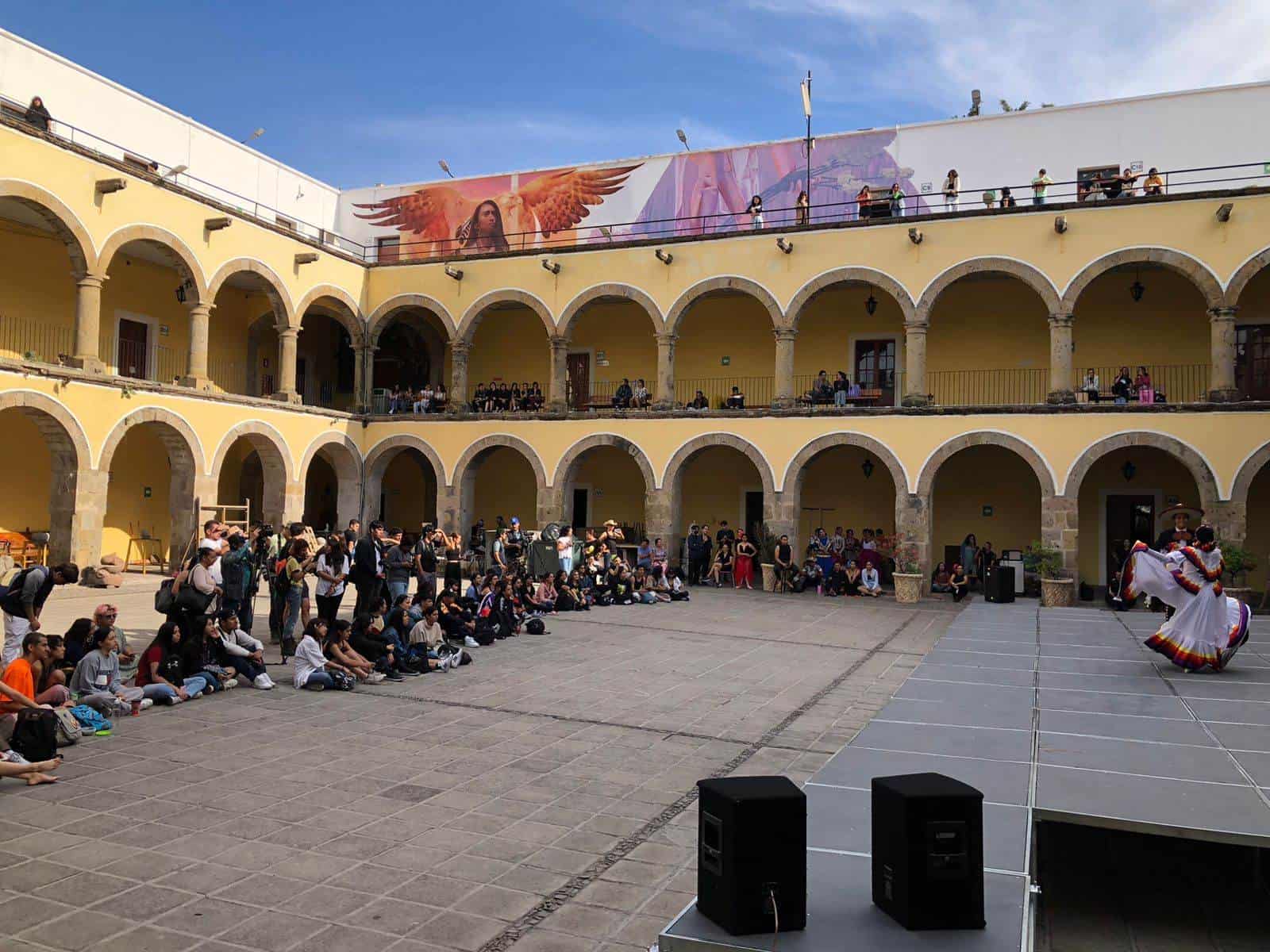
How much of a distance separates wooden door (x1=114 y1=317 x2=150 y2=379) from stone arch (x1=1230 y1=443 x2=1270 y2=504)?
22776 millimetres

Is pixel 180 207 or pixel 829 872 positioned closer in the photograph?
pixel 829 872

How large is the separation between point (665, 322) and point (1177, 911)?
18857mm

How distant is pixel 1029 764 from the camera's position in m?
6.12

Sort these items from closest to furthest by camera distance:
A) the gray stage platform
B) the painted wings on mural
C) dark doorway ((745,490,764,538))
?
the gray stage platform
dark doorway ((745,490,764,538))
the painted wings on mural

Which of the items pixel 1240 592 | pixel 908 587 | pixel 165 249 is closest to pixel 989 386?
pixel 908 587

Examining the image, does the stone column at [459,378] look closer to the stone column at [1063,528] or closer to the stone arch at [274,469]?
the stone arch at [274,469]

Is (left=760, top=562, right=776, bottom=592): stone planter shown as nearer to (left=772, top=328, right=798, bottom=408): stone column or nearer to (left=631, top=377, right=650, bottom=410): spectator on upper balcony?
(left=772, top=328, right=798, bottom=408): stone column

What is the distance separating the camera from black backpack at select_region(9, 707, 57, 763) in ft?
20.9

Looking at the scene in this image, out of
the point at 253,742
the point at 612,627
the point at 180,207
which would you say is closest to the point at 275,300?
the point at 180,207

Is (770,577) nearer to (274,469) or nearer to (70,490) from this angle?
(274,469)

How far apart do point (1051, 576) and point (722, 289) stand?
950cm

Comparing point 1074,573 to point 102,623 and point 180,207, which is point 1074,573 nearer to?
point 102,623

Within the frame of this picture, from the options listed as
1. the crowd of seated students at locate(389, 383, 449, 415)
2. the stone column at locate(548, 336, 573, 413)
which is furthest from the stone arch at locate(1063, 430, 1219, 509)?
the crowd of seated students at locate(389, 383, 449, 415)

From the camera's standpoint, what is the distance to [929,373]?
2281 centimetres
